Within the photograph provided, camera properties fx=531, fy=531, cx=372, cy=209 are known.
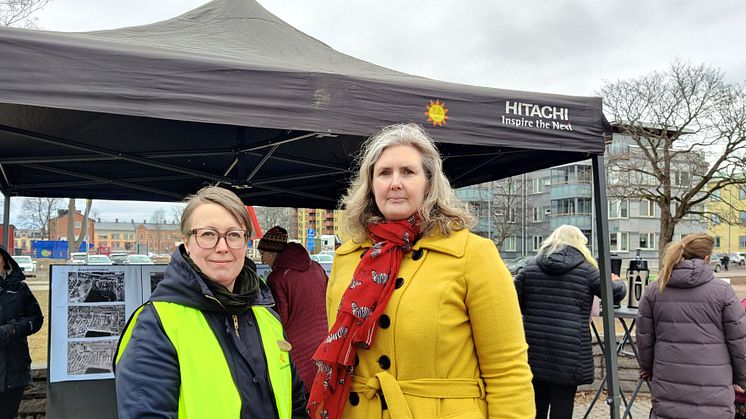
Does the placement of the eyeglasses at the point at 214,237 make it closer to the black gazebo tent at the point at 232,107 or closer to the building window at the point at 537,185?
the black gazebo tent at the point at 232,107

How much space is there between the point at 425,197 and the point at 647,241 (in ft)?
192

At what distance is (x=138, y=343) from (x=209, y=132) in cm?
296

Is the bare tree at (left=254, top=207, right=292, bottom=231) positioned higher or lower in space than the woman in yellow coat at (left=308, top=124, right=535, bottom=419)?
higher

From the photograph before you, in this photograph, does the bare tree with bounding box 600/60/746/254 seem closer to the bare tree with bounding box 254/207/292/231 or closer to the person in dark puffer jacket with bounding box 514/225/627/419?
the person in dark puffer jacket with bounding box 514/225/627/419

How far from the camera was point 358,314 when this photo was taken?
5.62ft

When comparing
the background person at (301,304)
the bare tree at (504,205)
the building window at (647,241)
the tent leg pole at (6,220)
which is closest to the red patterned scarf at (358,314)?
the background person at (301,304)

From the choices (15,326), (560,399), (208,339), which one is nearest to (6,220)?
(15,326)

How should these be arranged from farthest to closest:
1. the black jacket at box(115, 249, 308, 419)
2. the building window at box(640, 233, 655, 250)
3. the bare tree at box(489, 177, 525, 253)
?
the building window at box(640, 233, 655, 250) → the bare tree at box(489, 177, 525, 253) → the black jacket at box(115, 249, 308, 419)

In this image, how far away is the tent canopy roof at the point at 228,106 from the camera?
225 centimetres

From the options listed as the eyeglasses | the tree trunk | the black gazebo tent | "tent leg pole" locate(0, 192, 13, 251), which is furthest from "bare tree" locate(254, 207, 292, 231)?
the eyeglasses

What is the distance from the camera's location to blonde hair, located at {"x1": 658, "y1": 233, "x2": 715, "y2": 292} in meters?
3.69

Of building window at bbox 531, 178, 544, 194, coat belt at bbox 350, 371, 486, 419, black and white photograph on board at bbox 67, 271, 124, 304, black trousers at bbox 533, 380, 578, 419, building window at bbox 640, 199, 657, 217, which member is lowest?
black trousers at bbox 533, 380, 578, 419

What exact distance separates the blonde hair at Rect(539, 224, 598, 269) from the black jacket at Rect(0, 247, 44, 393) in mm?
3757

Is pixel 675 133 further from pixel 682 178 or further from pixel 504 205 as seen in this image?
pixel 504 205
